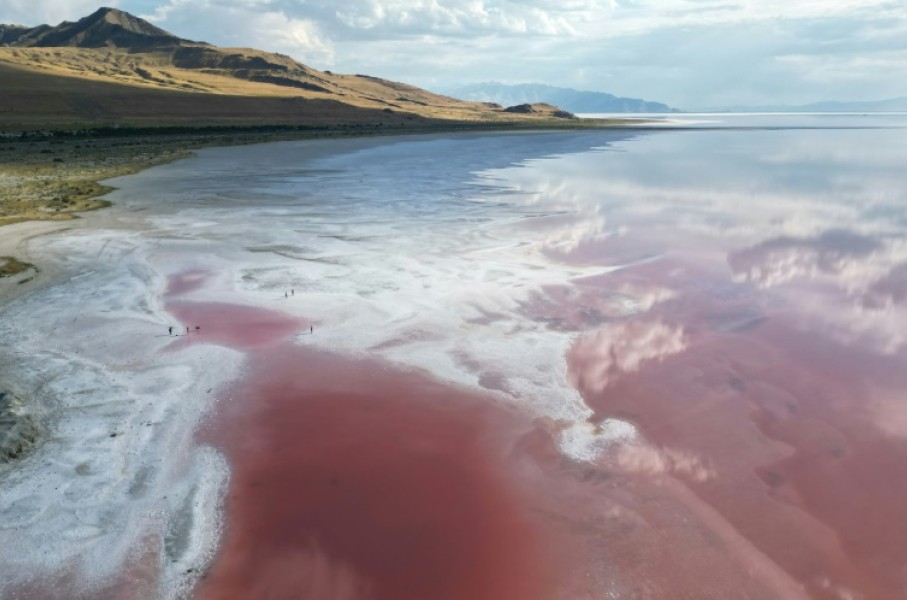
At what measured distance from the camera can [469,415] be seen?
9414mm

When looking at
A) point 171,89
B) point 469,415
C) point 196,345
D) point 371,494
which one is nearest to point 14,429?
point 196,345

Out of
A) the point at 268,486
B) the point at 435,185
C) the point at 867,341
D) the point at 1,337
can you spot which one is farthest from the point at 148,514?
the point at 435,185

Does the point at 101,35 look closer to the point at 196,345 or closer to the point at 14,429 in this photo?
the point at 196,345

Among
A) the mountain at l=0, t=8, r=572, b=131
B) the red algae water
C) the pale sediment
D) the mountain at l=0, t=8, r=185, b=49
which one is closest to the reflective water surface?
the red algae water

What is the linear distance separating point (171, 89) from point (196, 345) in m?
92.4

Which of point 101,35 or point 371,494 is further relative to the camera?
point 101,35

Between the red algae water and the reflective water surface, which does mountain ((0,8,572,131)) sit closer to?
the reflective water surface

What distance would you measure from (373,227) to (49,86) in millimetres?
76375

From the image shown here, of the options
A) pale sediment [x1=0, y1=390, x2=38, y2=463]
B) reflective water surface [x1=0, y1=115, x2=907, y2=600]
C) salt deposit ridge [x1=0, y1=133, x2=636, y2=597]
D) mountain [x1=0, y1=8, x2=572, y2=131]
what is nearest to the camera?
reflective water surface [x1=0, y1=115, x2=907, y2=600]

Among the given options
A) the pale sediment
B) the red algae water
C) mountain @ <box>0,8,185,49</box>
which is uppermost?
mountain @ <box>0,8,185,49</box>

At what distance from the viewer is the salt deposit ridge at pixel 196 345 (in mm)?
7039

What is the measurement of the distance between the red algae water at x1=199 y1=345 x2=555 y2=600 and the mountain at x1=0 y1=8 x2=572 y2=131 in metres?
60.0

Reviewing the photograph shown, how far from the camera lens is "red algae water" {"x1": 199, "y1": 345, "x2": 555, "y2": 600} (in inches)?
249

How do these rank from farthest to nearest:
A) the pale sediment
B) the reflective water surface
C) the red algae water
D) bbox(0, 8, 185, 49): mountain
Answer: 1. bbox(0, 8, 185, 49): mountain
2. the pale sediment
3. the reflective water surface
4. the red algae water
